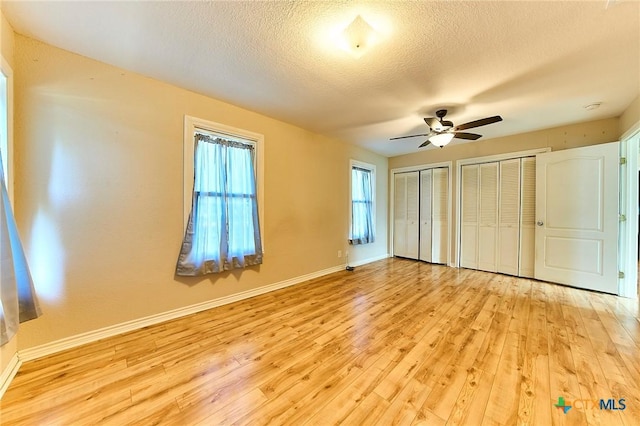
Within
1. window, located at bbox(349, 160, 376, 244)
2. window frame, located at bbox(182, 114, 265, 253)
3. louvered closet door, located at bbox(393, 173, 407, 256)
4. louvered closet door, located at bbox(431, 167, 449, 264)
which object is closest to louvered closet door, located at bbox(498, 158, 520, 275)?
louvered closet door, located at bbox(431, 167, 449, 264)

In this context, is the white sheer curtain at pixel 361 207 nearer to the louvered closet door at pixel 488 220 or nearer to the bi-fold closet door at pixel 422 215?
the bi-fold closet door at pixel 422 215

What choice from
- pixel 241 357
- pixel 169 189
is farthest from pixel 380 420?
pixel 169 189

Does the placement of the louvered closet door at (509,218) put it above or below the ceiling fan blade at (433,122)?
below

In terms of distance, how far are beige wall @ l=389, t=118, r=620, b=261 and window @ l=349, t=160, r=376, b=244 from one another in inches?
44.4

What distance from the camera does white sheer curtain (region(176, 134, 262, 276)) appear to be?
2820 mm

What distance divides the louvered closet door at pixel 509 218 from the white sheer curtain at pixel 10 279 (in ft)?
20.2

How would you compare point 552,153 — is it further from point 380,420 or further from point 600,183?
point 380,420

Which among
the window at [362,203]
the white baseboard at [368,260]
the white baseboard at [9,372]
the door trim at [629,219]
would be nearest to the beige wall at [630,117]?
the door trim at [629,219]

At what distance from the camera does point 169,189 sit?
2.68 m

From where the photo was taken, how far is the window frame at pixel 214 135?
278cm

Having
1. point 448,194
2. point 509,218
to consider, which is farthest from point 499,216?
point 448,194

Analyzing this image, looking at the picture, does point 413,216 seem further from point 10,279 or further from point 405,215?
point 10,279

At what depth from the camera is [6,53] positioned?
1.78 m

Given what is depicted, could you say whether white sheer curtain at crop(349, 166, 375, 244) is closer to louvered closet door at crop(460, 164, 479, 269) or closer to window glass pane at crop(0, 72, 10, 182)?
louvered closet door at crop(460, 164, 479, 269)
